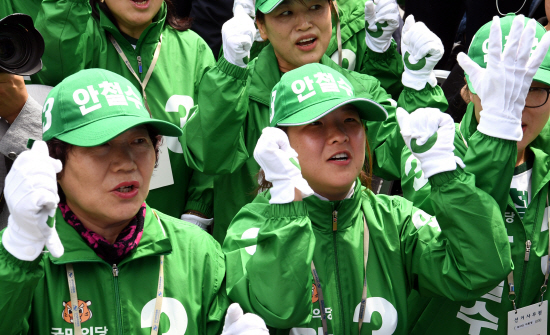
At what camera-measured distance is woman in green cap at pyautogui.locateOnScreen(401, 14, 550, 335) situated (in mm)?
2814

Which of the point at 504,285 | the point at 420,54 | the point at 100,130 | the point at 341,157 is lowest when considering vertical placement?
the point at 504,285

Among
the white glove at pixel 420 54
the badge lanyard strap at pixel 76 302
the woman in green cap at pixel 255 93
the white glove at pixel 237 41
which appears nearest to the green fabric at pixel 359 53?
the woman in green cap at pixel 255 93

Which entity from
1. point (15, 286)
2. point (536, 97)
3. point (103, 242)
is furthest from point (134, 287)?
point (536, 97)

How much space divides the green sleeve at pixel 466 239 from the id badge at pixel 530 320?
0.40 metres

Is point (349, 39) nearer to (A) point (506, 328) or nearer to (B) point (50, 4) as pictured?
(B) point (50, 4)

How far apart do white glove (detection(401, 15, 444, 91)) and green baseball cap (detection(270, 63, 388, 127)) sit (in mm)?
997

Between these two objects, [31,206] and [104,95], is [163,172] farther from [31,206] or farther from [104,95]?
[31,206]

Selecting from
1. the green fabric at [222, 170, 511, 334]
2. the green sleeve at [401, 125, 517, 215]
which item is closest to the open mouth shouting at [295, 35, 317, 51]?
the green fabric at [222, 170, 511, 334]

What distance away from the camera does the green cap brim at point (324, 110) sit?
2824mm

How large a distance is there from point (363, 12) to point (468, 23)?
1.31 metres

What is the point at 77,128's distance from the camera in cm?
254

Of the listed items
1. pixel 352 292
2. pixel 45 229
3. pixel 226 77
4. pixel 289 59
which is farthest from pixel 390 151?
pixel 45 229

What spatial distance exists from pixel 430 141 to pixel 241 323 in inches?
39.4

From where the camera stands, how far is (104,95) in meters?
2.60
